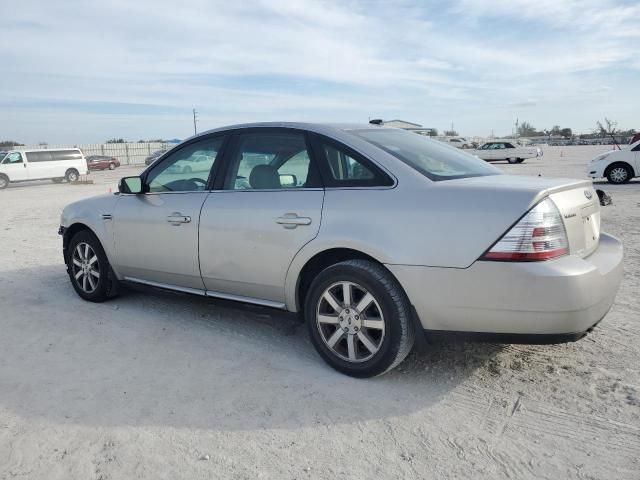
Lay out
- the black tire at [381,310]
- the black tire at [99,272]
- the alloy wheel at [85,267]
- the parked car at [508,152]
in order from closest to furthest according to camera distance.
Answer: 1. the black tire at [381,310]
2. the black tire at [99,272]
3. the alloy wheel at [85,267]
4. the parked car at [508,152]

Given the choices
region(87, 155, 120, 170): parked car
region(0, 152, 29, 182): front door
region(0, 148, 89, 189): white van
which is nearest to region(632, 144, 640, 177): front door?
region(0, 148, 89, 189): white van

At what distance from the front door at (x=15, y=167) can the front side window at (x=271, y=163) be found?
27.5 metres

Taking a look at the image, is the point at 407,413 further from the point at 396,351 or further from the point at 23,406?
the point at 23,406

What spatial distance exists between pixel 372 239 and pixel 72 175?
29997 millimetres

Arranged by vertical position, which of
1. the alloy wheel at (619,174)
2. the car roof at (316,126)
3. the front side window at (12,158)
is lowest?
the alloy wheel at (619,174)

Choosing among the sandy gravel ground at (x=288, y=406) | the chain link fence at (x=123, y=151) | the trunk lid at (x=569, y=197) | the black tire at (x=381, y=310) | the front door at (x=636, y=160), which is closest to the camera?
the sandy gravel ground at (x=288, y=406)

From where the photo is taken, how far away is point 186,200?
444cm

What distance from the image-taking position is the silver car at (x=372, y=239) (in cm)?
298

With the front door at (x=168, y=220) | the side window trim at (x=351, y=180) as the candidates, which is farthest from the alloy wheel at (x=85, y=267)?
the side window trim at (x=351, y=180)

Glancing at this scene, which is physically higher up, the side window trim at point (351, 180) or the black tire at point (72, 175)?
the side window trim at point (351, 180)

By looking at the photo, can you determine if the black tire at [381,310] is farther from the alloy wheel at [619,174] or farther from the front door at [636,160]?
the front door at [636,160]

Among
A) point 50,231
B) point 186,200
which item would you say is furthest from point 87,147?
point 186,200

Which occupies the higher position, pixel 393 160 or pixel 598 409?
pixel 393 160

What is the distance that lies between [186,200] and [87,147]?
59.0 metres
